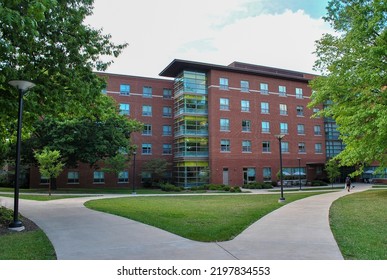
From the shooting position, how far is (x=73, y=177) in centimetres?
4091

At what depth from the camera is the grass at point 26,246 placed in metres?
6.29

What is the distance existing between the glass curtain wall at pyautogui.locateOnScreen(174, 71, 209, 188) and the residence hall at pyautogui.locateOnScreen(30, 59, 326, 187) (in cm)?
13

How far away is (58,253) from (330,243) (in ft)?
19.3

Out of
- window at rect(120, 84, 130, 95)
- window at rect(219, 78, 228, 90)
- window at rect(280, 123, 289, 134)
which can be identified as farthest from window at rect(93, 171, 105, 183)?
window at rect(280, 123, 289, 134)

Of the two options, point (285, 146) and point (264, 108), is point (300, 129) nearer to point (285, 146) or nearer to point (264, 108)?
point (285, 146)

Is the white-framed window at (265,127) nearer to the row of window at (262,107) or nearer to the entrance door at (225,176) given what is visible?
the row of window at (262,107)

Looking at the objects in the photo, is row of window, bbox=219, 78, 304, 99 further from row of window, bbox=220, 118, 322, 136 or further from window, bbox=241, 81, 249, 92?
row of window, bbox=220, 118, 322, 136

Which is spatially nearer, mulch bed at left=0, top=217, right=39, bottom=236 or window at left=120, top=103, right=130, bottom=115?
mulch bed at left=0, top=217, right=39, bottom=236

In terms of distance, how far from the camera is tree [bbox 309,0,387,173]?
16.0m

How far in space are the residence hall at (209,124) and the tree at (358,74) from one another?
75.2 feet

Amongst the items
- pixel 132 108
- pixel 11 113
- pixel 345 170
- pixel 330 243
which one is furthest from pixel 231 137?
pixel 330 243

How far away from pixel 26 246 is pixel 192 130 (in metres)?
35.7

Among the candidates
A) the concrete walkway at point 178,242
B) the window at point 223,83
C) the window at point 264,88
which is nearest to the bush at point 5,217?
the concrete walkway at point 178,242

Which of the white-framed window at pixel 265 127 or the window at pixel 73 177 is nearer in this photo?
the window at pixel 73 177
